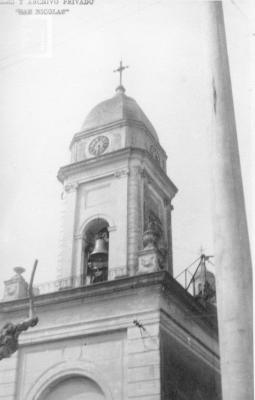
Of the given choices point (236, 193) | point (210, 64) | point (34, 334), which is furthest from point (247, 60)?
point (34, 334)

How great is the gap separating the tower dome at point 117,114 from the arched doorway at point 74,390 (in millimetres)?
9082

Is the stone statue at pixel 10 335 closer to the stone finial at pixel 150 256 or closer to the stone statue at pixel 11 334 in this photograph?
the stone statue at pixel 11 334

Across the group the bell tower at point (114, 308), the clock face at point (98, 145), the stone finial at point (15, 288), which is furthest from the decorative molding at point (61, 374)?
the clock face at point (98, 145)

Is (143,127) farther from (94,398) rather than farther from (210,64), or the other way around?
(210,64)

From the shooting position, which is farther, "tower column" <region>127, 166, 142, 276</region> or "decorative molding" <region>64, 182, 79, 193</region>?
"decorative molding" <region>64, 182, 79, 193</region>

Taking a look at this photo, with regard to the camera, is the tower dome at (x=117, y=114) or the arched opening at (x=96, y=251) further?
the tower dome at (x=117, y=114)

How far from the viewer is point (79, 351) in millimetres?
16203

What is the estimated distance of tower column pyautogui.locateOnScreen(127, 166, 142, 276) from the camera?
58.2ft

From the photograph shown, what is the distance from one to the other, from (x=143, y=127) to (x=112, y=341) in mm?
8270

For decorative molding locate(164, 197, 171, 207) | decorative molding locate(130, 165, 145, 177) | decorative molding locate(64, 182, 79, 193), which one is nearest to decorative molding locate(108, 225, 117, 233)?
decorative molding locate(130, 165, 145, 177)

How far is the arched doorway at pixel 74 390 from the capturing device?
15.7 metres

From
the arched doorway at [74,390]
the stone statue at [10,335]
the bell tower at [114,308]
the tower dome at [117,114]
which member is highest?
the tower dome at [117,114]

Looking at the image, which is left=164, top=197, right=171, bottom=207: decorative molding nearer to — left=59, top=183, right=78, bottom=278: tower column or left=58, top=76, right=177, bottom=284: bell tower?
left=58, top=76, right=177, bottom=284: bell tower

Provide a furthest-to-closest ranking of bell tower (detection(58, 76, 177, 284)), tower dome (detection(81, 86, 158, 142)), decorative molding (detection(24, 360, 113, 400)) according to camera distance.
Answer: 1. tower dome (detection(81, 86, 158, 142))
2. bell tower (detection(58, 76, 177, 284))
3. decorative molding (detection(24, 360, 113, 400))
